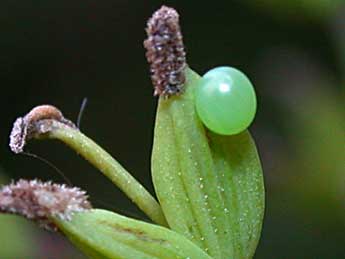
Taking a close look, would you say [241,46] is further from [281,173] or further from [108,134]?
[281,173]

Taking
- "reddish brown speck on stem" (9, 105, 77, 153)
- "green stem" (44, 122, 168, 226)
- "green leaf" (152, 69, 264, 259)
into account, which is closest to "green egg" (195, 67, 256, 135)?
"green leaf" (152, 69, 264, 259)

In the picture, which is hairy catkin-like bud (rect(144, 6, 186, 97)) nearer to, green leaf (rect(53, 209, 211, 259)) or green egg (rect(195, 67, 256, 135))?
green egg (rect(195, 67, 256, 135))

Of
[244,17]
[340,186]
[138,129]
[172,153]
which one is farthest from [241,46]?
[172,153]

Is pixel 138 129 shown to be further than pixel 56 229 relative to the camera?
Yes

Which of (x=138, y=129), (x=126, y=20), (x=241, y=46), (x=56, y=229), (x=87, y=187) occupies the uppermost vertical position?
(x=126, y=20)

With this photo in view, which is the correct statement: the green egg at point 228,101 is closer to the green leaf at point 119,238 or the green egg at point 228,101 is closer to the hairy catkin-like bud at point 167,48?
the hairy catkin-like bud at point 167,48

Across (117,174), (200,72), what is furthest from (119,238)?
(200,72)
